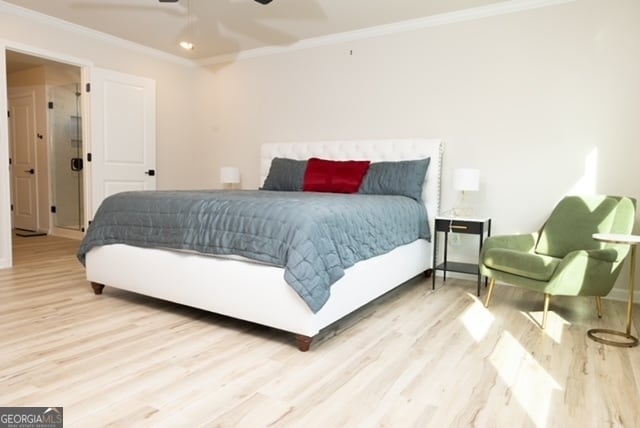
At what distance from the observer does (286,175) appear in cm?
455

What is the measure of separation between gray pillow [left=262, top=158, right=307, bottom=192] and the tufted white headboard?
31 centimetres

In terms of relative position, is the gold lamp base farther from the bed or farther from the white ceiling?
the white ceiling

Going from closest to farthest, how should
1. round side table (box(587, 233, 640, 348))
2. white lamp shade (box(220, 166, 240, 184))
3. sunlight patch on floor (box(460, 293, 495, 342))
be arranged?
round side table (box(587, 233, 640, 348)), sunlight patch on floor (box(460, 293, 495, 342)), white lamp shade (box(220, 166, 240, 184))

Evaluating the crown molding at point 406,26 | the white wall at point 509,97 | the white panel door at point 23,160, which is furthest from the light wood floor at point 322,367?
the white panel door at point 23,160

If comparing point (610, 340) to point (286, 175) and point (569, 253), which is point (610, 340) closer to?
point (569, 253)

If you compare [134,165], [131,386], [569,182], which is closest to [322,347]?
[131,386]

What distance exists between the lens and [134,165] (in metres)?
5.33

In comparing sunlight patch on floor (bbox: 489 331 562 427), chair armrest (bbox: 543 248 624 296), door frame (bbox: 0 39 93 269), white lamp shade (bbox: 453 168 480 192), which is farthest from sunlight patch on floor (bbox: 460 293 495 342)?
door frame (bbox: 0 39 93 269)

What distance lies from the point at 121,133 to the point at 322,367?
4292 millimetres

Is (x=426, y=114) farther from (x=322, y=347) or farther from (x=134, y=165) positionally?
(x=134, y=165)

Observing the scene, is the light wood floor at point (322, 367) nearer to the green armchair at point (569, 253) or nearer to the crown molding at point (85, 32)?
the green armchair at point (569, 253)

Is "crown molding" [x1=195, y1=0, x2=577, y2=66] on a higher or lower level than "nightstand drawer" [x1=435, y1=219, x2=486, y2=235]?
higher

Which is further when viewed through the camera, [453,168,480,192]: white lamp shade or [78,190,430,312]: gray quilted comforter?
[453,168,480,192]: white lamp shade

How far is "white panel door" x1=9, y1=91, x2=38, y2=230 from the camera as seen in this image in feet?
22.0
